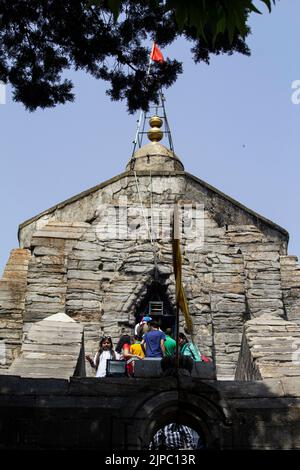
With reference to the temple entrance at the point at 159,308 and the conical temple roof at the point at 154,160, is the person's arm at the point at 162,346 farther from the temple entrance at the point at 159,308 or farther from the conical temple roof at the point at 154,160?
the conical temple roof at the point at 154,160

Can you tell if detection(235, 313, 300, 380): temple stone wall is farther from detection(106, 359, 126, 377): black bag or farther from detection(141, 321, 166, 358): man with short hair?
detection(106, 359, 126, 377): black bag

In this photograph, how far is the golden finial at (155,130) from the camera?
76.5ft

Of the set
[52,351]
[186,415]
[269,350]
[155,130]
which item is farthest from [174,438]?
[155,130]

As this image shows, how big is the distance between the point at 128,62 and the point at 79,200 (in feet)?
23.5

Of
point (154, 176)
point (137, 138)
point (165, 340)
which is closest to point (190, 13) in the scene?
point (165, 340)

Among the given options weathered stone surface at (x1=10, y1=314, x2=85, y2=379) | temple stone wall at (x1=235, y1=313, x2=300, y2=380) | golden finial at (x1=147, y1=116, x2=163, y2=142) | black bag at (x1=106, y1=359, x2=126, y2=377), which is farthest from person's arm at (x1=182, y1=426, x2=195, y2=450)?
golden finial at (x1=147, y1=116, x2=163, y2=142)

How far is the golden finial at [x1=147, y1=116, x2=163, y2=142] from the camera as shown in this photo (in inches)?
918

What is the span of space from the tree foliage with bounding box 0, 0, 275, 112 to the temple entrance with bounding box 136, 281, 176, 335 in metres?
5.12

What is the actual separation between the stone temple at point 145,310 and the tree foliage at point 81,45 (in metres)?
3.91

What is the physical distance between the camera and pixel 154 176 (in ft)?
66.7

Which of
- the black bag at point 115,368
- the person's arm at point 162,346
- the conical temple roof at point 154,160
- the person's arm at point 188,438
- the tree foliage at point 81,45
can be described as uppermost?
the conical temple roof at point 154,160

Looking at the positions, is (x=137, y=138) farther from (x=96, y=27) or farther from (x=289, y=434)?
(x=289, y=434)

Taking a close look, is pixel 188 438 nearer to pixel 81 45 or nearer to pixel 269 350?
pixel 269 350

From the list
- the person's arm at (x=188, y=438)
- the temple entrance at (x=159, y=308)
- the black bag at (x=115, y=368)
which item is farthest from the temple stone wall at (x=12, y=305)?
the person's arm at (x=188, y=438)
